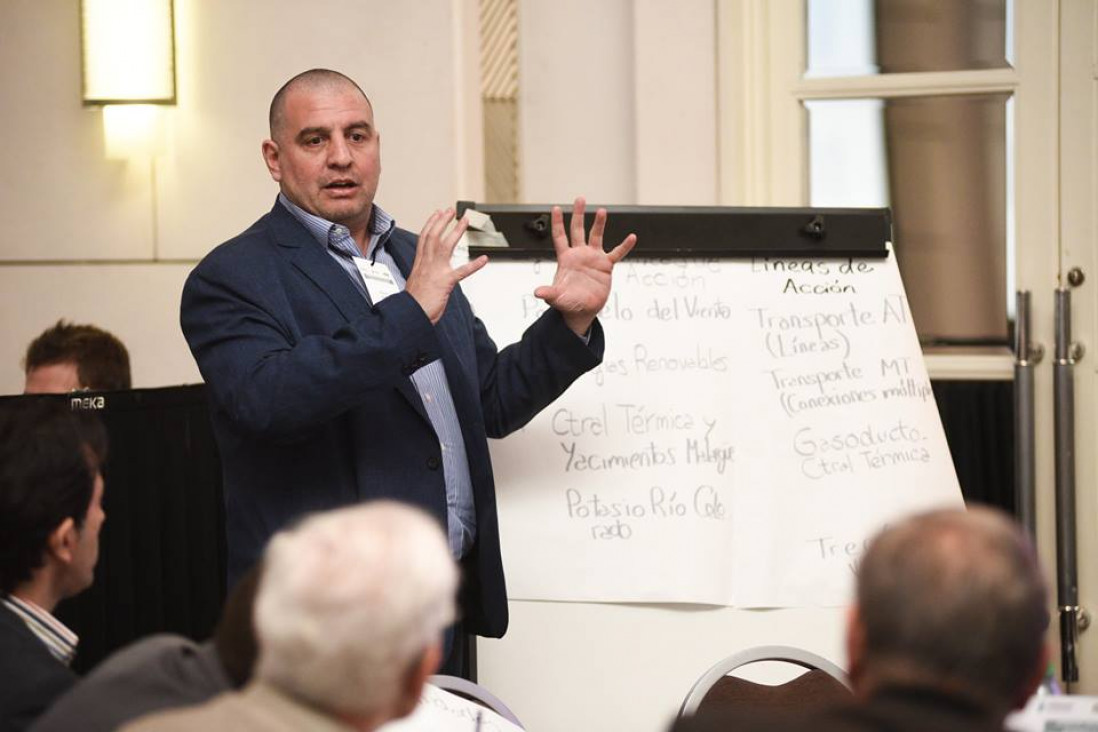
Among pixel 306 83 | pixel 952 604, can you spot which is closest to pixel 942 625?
pixel 952 604

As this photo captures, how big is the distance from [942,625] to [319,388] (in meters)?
1.46

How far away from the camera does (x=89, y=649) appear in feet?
11.6

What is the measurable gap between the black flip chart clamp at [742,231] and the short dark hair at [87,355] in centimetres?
116

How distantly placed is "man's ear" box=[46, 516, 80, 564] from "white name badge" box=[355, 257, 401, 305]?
1.07 metres

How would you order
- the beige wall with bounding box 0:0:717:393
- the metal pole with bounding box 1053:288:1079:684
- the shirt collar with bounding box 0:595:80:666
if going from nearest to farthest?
the shirt collar with bounding box 0:595:80:666 → the metal pole with bounding box 1053:288:1079:684 → the beige wall with bounding box 0:0:717:393

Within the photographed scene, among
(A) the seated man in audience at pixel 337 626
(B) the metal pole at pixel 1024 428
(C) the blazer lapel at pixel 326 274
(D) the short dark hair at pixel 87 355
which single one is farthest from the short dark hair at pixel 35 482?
(B) the metal pole at pixel 1024 428

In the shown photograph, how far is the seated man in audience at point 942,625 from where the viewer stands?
4.43 ft

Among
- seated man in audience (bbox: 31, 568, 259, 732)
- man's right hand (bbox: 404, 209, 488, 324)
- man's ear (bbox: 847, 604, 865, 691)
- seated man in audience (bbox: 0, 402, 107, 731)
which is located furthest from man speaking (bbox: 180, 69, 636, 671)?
man's ear (bbox: 847, 604, 865, 691)

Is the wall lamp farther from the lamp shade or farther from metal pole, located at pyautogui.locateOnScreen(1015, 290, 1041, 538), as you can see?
metal pole, located at pyautogui.locateOnScreen(1015, 290, 1041, 538)

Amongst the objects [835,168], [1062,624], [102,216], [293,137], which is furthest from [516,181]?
[1062,624]

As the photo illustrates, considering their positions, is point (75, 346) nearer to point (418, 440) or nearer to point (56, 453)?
point (418, 440)

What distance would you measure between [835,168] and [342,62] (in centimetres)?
152

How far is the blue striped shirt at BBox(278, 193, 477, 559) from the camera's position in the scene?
2877mm

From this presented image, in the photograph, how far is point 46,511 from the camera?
1889mm
